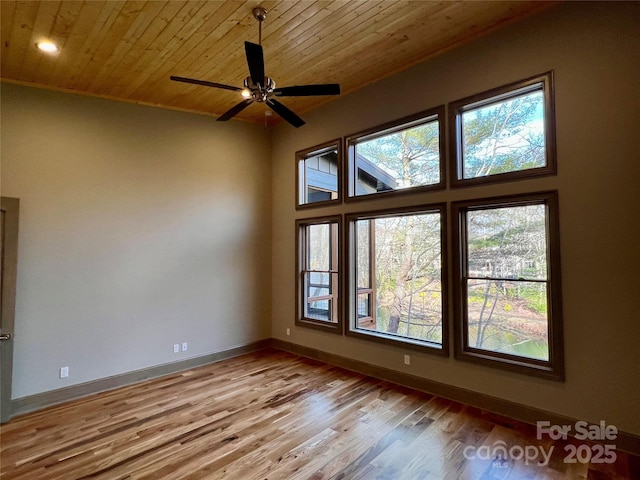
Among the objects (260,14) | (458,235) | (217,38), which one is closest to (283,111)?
(260,14)

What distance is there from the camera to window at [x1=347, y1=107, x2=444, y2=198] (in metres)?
3.96

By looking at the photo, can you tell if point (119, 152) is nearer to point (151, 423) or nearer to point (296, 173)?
point (296, 173)

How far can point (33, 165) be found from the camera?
3.77 metres

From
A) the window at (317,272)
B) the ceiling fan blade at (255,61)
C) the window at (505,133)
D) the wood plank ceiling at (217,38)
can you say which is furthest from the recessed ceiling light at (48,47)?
the window at (505,133)

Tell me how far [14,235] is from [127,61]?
7.50ft

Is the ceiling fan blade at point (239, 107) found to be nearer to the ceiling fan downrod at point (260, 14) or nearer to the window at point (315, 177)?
the ceiling fan downrod at point (260, 14)

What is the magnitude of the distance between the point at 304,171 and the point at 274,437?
13.0ft

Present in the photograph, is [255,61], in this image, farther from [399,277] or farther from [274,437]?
[274,437]

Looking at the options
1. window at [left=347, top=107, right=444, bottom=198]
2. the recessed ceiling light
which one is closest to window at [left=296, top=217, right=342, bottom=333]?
window at [left=347, top=107, right=444, bottom=198]

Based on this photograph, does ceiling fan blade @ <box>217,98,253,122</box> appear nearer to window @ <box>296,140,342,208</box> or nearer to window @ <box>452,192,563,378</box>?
window @ <box>296,140,342,208</box>

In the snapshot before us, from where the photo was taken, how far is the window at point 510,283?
3.08 metres

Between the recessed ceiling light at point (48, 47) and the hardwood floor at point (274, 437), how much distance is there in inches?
149

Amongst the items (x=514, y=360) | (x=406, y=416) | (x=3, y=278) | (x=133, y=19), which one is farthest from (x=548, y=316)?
(x=3, y=278)

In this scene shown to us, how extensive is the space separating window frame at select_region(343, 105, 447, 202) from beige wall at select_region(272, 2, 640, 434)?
41 centimetres
